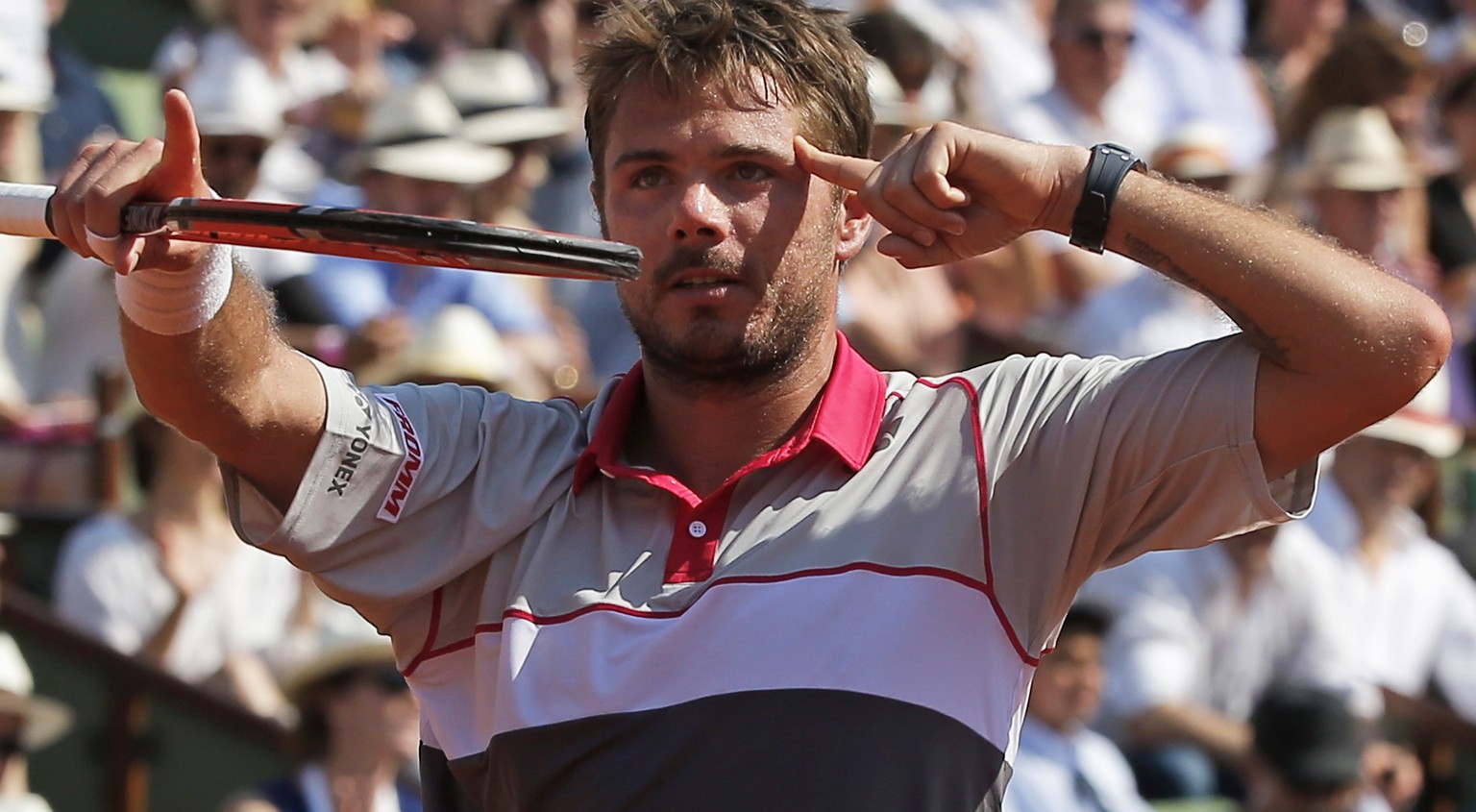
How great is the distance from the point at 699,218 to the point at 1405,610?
201 inches

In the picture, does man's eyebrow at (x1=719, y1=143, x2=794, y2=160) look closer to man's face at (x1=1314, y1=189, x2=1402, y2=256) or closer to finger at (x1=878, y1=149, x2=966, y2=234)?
finger at (x1=878, y1=149, x2=966, y2=234)

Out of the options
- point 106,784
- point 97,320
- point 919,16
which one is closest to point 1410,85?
point 919,16

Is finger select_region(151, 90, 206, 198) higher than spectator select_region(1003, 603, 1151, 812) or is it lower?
higher

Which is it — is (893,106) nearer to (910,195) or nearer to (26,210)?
(910,195)

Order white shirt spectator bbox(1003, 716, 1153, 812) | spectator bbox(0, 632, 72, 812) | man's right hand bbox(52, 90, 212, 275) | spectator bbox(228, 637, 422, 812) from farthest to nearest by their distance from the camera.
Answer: white shirt spectator bbox(1003, 716, 1153, 812) → spectator bbox(228, 637, 422, 812) → spectator bbox(0, 632, 72, 812) → man's right hand bbox(52, 90, 212, 275)

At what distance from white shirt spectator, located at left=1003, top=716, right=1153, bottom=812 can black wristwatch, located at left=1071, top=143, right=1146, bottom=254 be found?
3234 mm

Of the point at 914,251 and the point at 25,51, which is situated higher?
the point at 914,251

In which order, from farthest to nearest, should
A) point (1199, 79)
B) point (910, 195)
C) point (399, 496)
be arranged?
point (1199, 79) → point (399, 496) → point (910, 195)

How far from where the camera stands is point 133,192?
3.00 metres

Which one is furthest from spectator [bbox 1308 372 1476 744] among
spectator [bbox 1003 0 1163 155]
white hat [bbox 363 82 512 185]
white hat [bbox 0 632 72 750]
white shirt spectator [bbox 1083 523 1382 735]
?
white hat [bbox 0 632 72 750]

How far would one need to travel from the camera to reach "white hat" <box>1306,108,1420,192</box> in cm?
868

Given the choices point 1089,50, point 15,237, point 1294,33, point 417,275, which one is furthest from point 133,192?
point 1294,33

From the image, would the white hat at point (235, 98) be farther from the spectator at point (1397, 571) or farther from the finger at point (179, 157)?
the finger at point (179, 157)

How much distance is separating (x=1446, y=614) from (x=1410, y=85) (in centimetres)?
272
